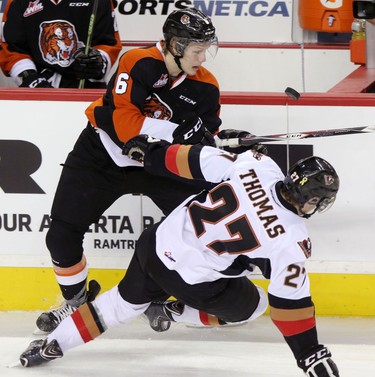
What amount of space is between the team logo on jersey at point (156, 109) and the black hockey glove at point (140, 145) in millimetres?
260

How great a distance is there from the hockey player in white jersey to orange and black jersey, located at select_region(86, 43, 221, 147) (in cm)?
16

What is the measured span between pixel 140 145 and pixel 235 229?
1.80 ft

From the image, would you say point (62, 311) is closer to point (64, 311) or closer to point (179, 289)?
point (64, 311)

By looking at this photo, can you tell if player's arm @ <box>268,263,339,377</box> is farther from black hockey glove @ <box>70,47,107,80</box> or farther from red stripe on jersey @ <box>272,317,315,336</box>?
black hockey glove @ <box>70,47,107,80</box>

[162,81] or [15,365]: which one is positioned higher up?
[162,81]

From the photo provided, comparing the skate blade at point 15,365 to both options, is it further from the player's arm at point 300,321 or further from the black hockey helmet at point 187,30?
the black hockey helmet at point 187,30

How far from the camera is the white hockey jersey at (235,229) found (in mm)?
3330

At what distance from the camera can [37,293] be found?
4520mm

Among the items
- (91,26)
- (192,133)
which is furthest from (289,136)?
(91,26)

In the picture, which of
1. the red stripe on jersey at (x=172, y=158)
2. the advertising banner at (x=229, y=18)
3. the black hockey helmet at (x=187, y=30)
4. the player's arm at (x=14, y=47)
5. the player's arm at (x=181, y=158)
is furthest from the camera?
the advertising banner at (x=229, y=18)

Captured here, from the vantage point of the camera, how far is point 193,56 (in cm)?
395

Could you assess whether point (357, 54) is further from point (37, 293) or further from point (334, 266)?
point (37, 293)

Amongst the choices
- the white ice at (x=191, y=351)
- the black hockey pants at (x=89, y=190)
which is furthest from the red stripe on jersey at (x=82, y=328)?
the black hockey pants at (x=89, y=190)

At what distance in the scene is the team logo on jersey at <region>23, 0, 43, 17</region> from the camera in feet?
17.1
